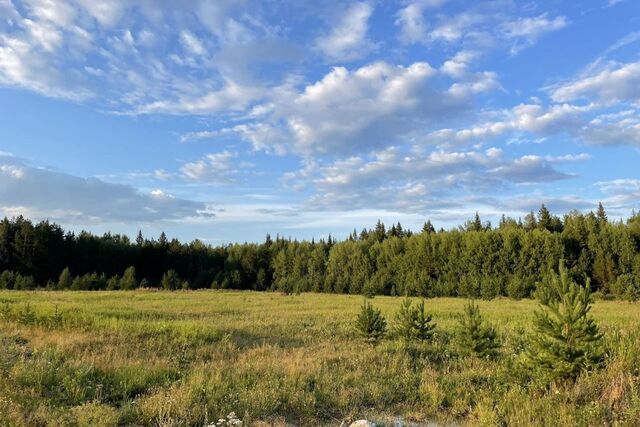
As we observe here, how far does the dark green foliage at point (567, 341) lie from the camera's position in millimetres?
7598

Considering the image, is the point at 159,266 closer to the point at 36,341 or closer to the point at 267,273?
the point at 267,273

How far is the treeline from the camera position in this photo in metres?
52.9

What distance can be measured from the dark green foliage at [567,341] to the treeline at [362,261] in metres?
43.9

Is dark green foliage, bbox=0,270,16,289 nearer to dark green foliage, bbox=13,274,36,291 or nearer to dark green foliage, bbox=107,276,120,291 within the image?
dark green foliage, bbox=13,274,36,291

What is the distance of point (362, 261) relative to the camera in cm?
6944

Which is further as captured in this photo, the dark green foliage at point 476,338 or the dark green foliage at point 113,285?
the dark green foliage at point 113,285

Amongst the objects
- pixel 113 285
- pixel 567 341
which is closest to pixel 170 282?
pixel 113 285

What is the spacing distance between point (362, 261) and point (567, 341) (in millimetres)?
61787

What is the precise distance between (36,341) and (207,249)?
234 feet

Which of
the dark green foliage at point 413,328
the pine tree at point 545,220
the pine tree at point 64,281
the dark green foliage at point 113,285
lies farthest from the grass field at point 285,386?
the pine tree at point 545,220

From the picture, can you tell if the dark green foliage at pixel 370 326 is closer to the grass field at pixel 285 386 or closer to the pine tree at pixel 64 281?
the grass field at pixel 285 386

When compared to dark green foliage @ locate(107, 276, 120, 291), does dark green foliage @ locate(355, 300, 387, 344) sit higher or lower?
lower

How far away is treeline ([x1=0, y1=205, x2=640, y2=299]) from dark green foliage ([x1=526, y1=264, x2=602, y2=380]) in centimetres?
4392

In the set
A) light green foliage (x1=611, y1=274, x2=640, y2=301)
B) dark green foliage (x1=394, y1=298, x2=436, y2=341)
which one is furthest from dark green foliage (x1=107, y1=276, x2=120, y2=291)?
light green foliage (x1=611, y1=274, x2=640, y2=301)
